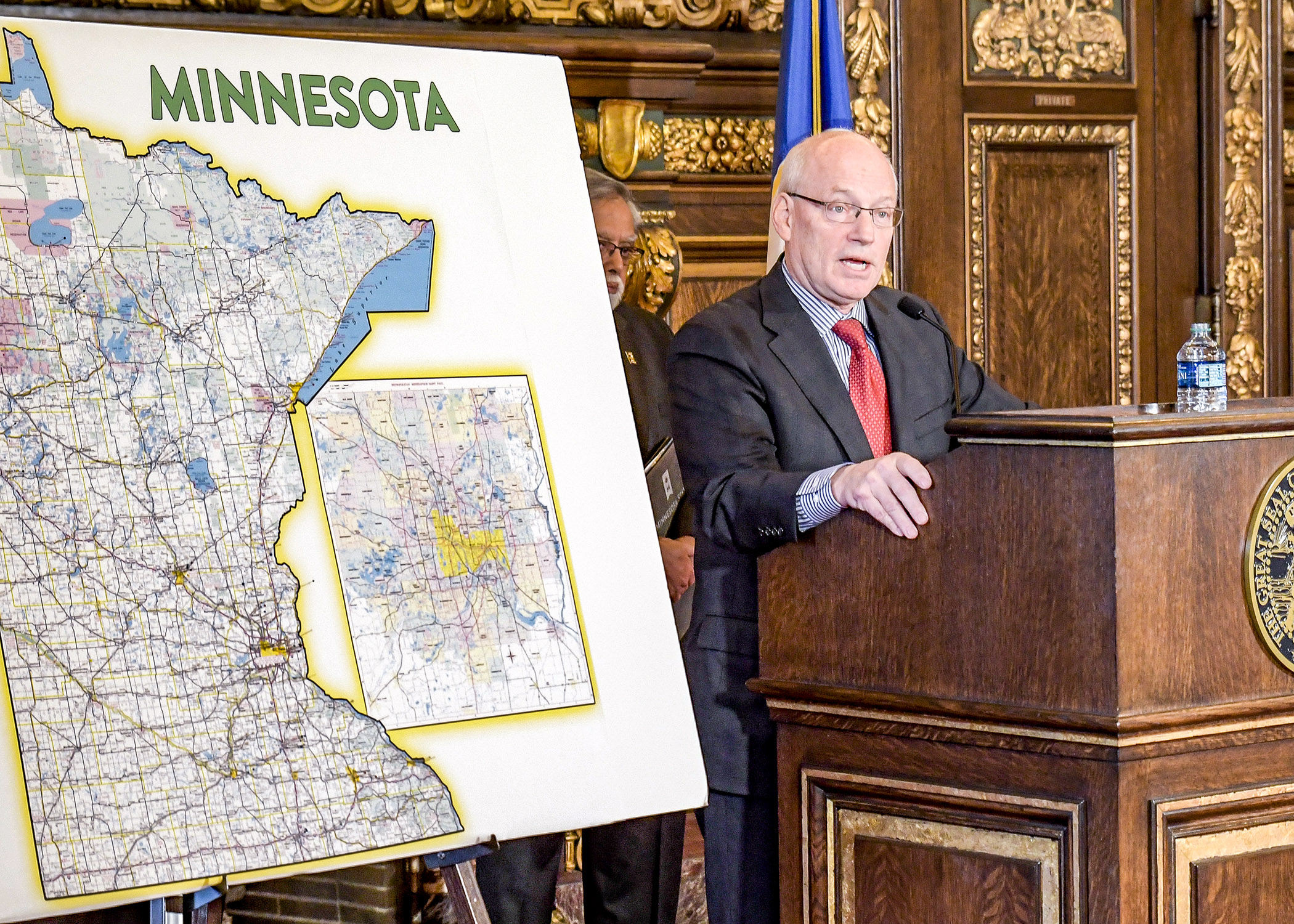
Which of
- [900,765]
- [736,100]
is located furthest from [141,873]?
[736,100]

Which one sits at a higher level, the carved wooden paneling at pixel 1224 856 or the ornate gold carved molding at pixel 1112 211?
the ornate gold carved molding at pixel 1112 211

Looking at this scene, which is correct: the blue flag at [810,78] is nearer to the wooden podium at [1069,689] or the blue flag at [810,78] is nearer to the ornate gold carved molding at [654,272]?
the ornate gold carved molding at [654,272]

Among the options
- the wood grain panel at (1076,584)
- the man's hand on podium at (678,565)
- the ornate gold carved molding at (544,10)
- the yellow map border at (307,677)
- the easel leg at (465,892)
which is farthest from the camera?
the ornate gold carved molding at (544,10)

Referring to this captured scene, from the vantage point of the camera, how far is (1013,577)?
157cm

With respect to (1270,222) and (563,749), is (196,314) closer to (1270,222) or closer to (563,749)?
(563,749)

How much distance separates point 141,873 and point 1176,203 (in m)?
3.44

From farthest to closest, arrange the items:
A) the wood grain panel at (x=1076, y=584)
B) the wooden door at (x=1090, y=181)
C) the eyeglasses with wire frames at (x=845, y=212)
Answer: the wooden door at (x=1090, y=181)
the eyeglasses with wire frames at (x=845, y=212)
the wood grain panel at (x=1076, y=584)

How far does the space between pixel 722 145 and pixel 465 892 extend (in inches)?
96.3

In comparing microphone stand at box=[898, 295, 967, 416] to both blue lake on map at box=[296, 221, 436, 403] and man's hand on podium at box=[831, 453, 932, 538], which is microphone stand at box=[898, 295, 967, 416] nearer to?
man's hand on podium at box=[831, 453, 932, 538]

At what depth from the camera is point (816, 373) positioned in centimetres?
199

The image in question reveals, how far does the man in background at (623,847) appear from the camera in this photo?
2.49 metres

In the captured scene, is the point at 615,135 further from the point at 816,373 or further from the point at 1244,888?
the point at 1244,888

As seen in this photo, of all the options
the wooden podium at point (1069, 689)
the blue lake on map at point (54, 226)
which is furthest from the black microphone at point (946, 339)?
the blue lake on map at point (54, 226)

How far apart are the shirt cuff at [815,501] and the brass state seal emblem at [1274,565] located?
1.41 ft
